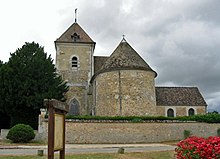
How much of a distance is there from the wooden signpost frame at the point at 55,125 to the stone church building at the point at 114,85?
18.6 m

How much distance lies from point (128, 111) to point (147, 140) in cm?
466

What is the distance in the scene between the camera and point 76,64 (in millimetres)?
34531

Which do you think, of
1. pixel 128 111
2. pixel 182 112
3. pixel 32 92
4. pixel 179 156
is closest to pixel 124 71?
pixel 128 111

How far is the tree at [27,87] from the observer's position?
25.1m

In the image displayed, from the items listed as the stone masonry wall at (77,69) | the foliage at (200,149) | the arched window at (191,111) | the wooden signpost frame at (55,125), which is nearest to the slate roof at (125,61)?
the stone masonry wall at (77,69)

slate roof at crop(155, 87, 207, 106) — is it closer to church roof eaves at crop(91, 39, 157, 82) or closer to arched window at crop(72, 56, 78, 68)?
church roof eaves at crop(91, 39, 157, 82)

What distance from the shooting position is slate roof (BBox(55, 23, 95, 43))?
3466 cm

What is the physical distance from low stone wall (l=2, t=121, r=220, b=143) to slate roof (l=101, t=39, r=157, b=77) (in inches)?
266

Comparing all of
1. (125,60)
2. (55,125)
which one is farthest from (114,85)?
(55,125)

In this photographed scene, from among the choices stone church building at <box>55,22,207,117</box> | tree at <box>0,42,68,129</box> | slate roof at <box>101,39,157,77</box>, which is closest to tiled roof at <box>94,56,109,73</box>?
stone church building at <box>55,22,207,117</box>

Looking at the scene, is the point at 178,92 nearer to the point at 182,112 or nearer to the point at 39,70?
the point at 182,112

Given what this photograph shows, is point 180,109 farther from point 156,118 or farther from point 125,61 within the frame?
point 156,118

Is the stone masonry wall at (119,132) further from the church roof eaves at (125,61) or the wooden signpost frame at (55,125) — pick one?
the wooden signpost frame at (55,125)

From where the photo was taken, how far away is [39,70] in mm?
26812
